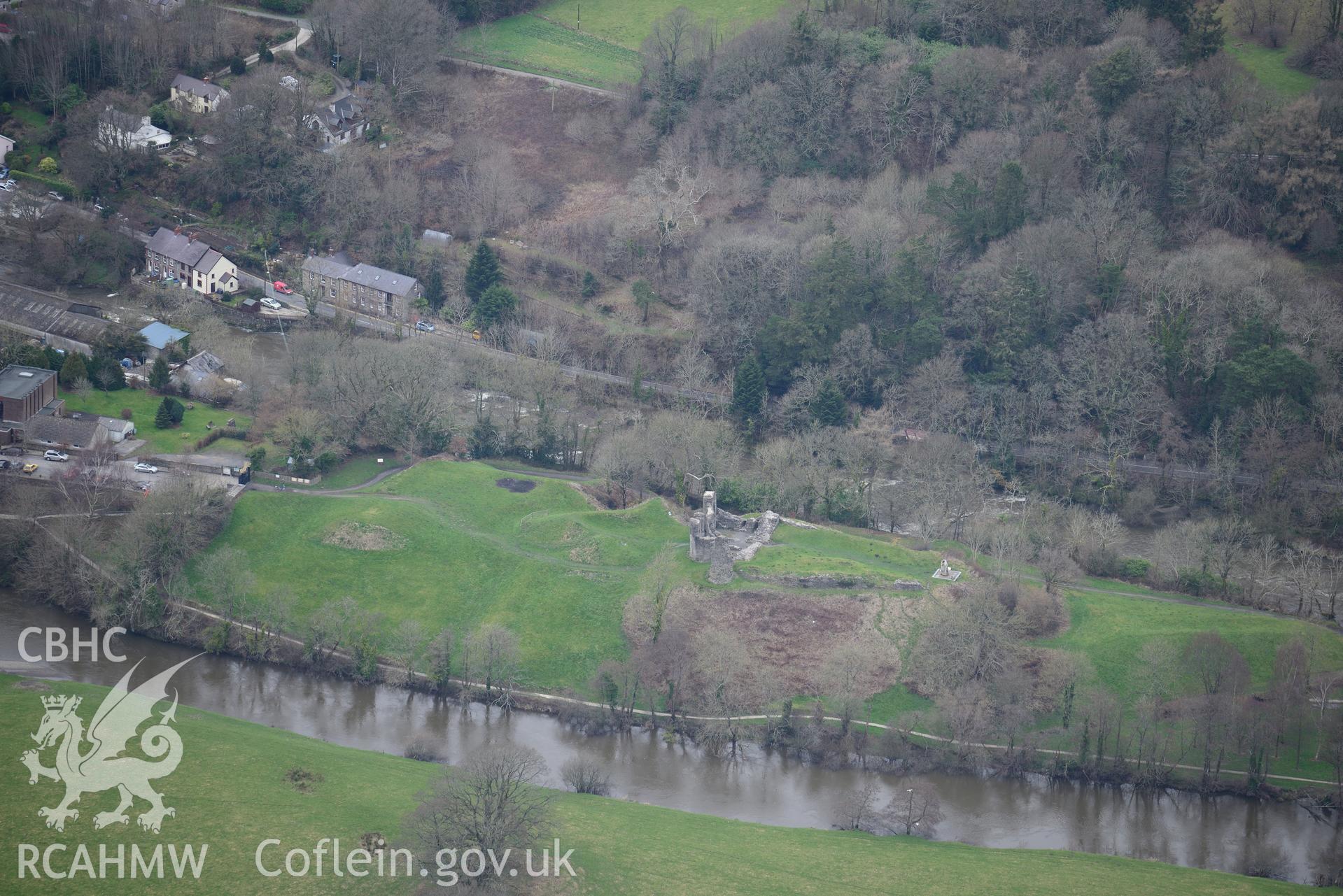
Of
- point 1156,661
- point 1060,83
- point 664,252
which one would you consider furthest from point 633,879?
point 1060,83


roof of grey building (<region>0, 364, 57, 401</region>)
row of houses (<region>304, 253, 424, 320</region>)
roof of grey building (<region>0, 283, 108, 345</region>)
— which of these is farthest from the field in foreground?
row of houses (<region>304, 253, 424, 320</region>)

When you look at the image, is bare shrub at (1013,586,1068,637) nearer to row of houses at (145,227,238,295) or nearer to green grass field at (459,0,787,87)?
row of houses at (145,227,238,295)

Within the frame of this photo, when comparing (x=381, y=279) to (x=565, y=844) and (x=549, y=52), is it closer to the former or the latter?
(x=549, y=52)

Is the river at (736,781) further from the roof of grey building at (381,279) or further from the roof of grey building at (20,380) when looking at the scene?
the roof of grey building at (381,279)

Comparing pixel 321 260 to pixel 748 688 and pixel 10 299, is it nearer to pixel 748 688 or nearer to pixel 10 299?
pixel 10 299

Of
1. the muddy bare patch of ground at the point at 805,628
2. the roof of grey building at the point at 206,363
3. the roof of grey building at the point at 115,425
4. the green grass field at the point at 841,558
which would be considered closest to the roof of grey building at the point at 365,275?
the roof of grey building at the point at 206,363

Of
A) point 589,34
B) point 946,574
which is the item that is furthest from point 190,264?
point 946,574
